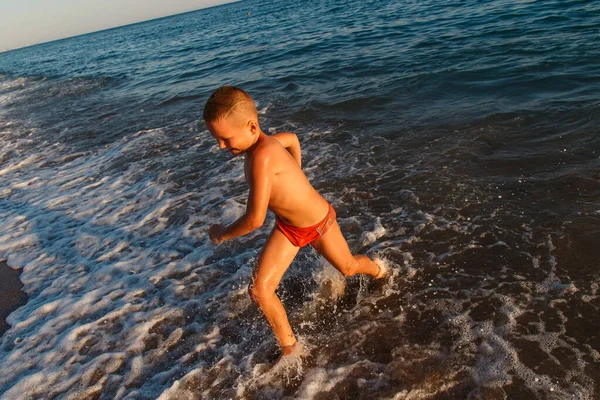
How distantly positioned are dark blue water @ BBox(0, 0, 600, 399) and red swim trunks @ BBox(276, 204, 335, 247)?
0.81 meters

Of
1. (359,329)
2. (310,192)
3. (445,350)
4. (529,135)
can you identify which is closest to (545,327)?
(445,350)

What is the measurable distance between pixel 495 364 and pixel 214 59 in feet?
58.1

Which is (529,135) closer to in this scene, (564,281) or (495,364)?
(564,281)

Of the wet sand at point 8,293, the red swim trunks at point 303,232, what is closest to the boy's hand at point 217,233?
the red swim trunks at point 303,232

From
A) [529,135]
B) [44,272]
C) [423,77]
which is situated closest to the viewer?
[44,272]

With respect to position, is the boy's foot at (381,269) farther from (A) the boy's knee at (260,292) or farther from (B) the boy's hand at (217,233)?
(B) the boy's hand at (217,233)

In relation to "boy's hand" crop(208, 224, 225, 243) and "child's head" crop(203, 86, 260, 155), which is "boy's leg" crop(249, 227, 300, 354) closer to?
"boy's hand" crop(208, 224, 225, 243)

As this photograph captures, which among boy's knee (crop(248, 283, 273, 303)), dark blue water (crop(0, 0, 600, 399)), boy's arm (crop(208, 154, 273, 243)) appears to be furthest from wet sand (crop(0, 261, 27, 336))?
boy's arm (crop(208, 154, 273, 243))

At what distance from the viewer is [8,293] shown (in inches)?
182

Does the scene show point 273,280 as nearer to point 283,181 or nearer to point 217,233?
point 217,233

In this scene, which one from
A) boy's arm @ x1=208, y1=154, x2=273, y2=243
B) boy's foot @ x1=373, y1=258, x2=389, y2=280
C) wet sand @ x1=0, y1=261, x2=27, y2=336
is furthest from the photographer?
wet sand @ x1=0, y1=261, x2=27, y2=336

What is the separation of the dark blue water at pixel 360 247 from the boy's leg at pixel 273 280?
0.37 metres

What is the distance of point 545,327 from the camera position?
118 inches

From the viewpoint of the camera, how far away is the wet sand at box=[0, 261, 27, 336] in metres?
4.28
